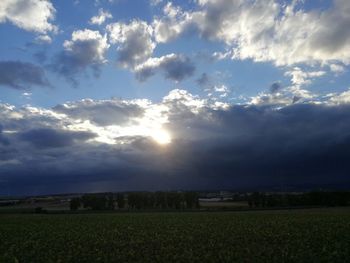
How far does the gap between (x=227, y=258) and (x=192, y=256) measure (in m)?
3.01

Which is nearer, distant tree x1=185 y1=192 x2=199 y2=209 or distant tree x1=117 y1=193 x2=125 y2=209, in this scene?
distant tree x1=185 y1=192 x2=199 y2=209

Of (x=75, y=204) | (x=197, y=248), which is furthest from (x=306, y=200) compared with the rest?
(x=197, y=248)

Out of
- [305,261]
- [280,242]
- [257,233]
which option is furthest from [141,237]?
[305,261]

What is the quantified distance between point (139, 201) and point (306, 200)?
224ft

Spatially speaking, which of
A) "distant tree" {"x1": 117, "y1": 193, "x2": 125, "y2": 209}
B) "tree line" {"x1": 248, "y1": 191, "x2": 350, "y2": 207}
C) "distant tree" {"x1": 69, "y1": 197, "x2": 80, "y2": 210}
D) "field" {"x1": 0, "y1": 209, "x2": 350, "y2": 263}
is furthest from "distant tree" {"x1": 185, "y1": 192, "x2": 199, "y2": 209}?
"field" {"x1": 0, "y1": 209, "x2": 350, "y2": 263}

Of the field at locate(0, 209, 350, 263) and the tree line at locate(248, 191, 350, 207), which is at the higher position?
the tree line at locate(248, 191, 350, 207)

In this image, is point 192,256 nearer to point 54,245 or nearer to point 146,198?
point 54,245

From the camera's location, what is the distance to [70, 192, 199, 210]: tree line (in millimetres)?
188875

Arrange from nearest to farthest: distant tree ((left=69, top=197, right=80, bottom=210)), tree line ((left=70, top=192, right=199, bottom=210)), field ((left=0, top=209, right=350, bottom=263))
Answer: field ((left=0, top=209, right=350, bottom=263))
distant tree ((left=69, top=197, right=80, bottom=210))
tree line ((left=70, top=192, right=199, bottom=210))

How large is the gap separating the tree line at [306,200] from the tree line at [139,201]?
86.9 ft

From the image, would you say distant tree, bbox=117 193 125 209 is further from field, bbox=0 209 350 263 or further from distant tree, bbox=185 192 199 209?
field, bbox=0 209 350 263

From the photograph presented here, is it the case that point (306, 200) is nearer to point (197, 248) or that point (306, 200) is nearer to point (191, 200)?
point (191, 200)

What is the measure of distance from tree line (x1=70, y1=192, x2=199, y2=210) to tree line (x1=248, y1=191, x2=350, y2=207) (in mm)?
26481

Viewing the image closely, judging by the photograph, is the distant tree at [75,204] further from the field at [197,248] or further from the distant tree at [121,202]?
the field at [197,248]
